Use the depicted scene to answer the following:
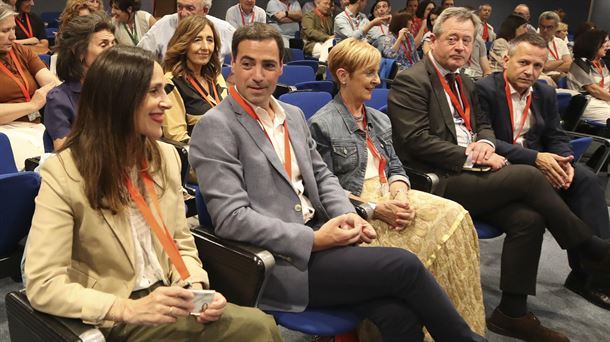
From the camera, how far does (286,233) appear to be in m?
1.96

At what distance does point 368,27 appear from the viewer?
21.5ft

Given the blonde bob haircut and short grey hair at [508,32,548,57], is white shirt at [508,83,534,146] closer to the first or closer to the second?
short grey hair at [508,32,548,57]

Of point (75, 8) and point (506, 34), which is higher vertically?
point (75, 8)

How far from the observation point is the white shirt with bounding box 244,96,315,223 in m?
2.16

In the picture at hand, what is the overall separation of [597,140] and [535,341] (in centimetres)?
171

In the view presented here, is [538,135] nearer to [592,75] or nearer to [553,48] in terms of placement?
[592,75]

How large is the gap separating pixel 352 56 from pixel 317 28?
5.36m

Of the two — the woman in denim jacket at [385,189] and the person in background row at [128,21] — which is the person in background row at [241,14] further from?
the woman in denim jacket at [385,189]

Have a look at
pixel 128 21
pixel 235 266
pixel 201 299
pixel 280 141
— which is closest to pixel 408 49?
pixel 128 21

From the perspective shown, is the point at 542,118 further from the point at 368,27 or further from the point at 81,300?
the point at 368,27

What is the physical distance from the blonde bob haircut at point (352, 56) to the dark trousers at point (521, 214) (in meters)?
0.77

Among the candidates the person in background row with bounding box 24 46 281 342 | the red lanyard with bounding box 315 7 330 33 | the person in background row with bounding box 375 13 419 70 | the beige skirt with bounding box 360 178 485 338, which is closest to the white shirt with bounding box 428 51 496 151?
the beige skirt with bounding box 360 178 485 338

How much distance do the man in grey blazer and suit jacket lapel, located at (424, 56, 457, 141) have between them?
41.6 inches

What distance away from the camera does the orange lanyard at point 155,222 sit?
5.35ft
